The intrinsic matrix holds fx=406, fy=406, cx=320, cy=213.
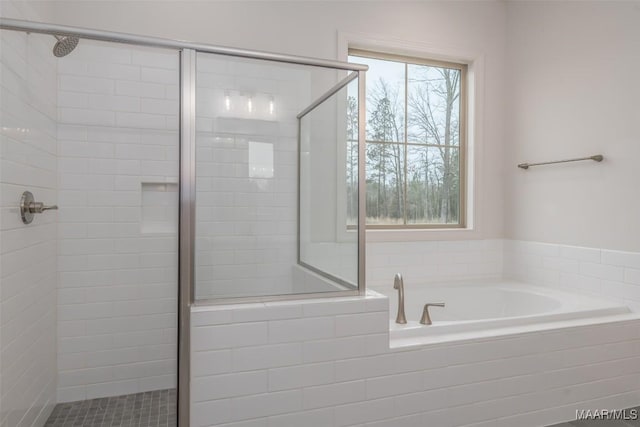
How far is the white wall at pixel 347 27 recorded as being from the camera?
248 cm

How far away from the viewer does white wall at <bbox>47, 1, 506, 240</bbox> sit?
2.48m

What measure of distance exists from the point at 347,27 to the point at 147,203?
1821 mm

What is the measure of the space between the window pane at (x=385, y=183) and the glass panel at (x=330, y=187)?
1.00 m

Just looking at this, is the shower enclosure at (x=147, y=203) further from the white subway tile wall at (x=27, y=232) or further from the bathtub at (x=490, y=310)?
the bathtub at (x=490, y=310)

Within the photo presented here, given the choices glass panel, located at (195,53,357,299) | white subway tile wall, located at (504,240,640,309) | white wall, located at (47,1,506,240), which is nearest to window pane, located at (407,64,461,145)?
white wall, located at (47,1,506,240)

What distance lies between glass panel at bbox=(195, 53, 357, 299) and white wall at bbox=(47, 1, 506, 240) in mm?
931

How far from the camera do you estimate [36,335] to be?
6.63ft

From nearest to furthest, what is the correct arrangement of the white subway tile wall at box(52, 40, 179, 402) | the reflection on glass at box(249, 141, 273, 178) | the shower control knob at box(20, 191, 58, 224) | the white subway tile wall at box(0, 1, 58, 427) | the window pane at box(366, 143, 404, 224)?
the white subway tile wall at box(0, 1, 58, 427) < the shower control knob at box(20, 191, 58, 224) < the reflection on glass at box(249, 141, 273, 178) < the white subway tile wall at box(52, 40, 179, 402) < the window pane at box(366, 143, 404, 224)

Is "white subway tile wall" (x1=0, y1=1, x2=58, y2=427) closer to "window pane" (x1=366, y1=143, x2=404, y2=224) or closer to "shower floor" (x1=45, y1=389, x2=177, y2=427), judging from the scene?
"shower floor" (x1=45, y1=389, x2=177, y2=427)

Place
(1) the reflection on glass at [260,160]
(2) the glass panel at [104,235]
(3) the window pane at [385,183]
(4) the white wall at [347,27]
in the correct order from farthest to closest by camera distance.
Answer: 1. (3) the window pane at [385,183]
2. (4) the white wall at [347,27]
3. (2) the glass panel at [104,235]
4. (1) the reflection on glass at [260,160]

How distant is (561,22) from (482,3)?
0.66 meters

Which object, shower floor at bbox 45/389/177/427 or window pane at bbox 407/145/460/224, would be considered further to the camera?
window pane at bbox 407/145/460/224

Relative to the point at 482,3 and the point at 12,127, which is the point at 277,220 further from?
the point at 482,3

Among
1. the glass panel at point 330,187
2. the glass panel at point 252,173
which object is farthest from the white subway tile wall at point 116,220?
the glass panel at point 330,187
